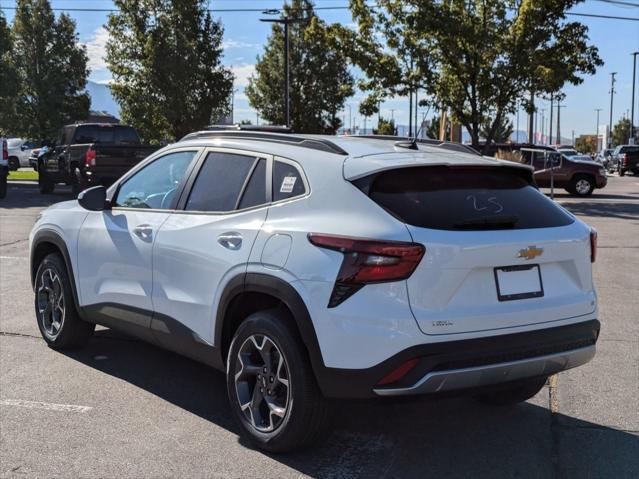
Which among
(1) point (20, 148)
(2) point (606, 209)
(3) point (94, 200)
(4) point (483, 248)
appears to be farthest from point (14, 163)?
(4) point (483, 248)

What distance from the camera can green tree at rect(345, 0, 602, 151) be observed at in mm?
21250

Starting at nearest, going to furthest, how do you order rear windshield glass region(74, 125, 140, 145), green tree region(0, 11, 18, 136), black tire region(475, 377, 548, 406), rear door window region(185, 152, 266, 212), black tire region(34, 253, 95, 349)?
rear door window region(185, 152, 266, 212), black tire region(475, 377, 548, 406), black tire region(34, 253, 95, 349), rear windshield glass region(74, 125, 140, 145), green tree region(0, 11, 18, 136)

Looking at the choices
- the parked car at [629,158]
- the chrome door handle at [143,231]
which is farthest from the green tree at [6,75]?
the parked car at [629,158]

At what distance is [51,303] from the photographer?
19.6ft

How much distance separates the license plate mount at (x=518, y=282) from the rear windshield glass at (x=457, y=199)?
22 centimetres

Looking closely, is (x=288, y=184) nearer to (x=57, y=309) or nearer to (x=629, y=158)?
(x=57, y=309)

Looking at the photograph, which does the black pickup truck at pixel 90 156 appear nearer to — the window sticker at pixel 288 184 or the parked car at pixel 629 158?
the window sticker at pixel 288 184

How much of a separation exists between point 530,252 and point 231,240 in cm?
163

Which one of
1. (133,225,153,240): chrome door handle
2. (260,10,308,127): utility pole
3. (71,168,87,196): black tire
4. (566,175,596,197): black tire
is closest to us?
(133,225,153,240): chrome door handle

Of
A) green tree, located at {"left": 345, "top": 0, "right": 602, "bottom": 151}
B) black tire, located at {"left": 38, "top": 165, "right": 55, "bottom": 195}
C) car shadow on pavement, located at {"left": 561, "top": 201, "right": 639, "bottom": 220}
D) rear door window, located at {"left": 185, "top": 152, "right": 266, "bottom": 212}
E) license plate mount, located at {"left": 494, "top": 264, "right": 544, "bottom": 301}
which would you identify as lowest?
car shadow on pavement, located at {"left": 561, "top": 201, "right": 639, "bottom": 220}

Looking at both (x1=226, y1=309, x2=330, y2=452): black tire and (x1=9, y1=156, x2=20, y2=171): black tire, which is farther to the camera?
(x1=9, y1=156, x2=20, y2=171): black tire

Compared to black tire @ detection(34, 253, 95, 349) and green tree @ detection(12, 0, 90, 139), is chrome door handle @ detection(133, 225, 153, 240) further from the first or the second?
green tree @ detection(12, 0, 90, 139)

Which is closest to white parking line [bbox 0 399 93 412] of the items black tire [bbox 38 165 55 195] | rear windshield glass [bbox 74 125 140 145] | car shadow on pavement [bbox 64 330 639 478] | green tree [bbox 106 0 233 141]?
car shadow on pavement [bbox 64 330 639 478]

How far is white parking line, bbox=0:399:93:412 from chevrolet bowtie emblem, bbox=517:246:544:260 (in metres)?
2.83
